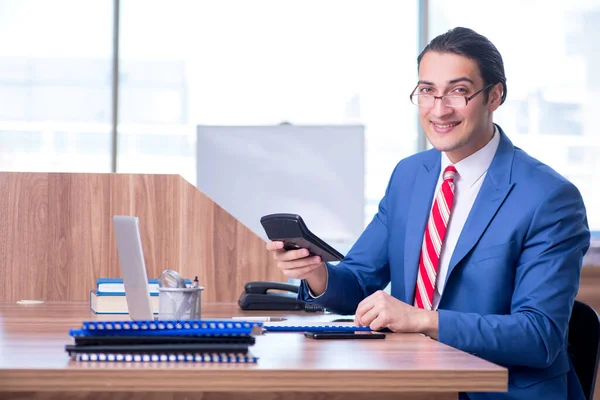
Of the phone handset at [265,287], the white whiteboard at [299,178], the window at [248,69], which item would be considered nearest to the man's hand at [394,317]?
the phone handset at [265,287]

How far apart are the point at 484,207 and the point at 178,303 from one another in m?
0.76

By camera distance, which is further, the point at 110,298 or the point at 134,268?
the point at 110,298

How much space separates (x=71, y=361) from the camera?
1.14m

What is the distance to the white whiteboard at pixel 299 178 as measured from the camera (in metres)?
3.46

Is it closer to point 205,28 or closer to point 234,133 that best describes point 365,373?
point 234,133

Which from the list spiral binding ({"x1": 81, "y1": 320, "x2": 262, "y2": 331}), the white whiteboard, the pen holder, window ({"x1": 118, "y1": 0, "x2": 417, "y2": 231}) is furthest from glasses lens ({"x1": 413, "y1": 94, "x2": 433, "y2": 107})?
window ({"x1": 118, "y1": 0, "x2": 417, "y2": 231})

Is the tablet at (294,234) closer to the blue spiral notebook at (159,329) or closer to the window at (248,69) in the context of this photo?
the blue spiral notebook at (159,329)

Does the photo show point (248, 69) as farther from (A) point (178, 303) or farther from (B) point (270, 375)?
(B) point (270, 375)

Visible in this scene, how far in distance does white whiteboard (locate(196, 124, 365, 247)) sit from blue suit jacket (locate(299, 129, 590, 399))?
4.44 ft

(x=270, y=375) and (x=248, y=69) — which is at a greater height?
(x=248, y=69)

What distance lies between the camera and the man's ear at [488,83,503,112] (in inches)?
79.4

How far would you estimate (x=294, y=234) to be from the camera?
1703mm

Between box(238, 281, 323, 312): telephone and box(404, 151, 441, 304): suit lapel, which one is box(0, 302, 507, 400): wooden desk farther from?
box(238, 281, 323, 312): telephone

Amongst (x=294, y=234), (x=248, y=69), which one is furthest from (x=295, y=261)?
(x=248, y=69)
